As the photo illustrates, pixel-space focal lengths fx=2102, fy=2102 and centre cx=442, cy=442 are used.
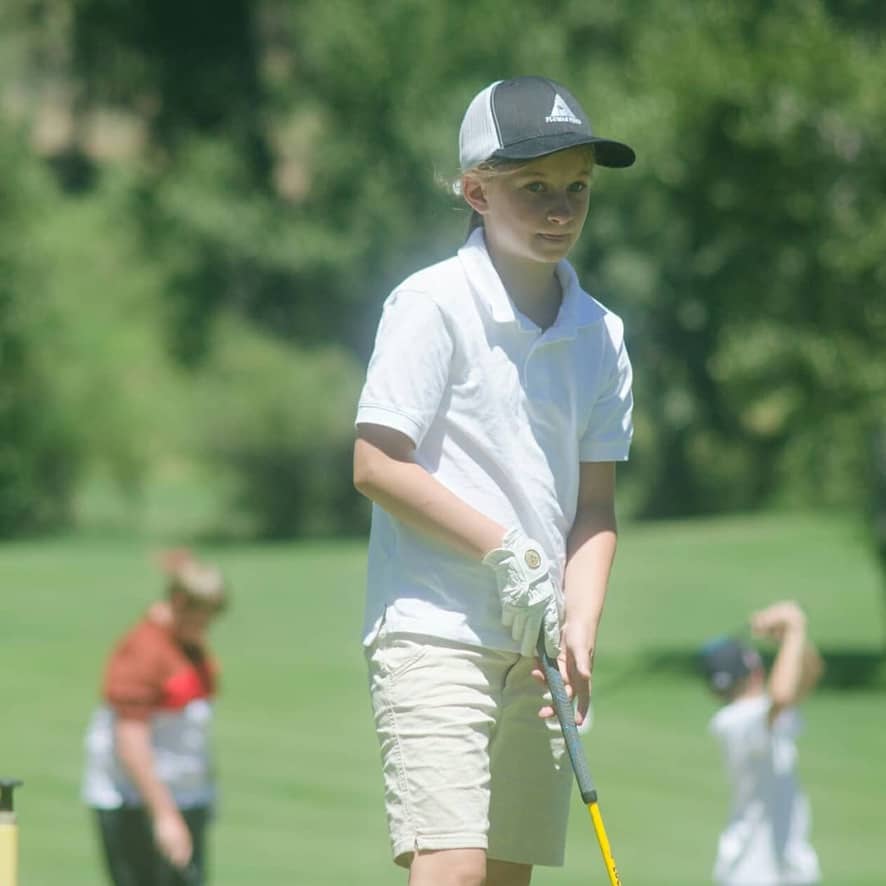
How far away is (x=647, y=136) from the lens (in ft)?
58.2

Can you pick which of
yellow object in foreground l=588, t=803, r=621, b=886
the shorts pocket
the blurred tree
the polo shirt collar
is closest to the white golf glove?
the shorts pocket

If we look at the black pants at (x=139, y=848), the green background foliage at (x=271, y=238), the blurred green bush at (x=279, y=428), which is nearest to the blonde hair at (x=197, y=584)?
the black pants at (x=139, y=848)

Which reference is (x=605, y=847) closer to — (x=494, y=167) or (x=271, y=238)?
(x=494, y=167)

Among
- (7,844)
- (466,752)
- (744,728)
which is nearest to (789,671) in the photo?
(744,728)

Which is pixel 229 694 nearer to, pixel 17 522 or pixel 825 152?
pixel 825 152

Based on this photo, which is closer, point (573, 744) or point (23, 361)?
point (573, 744)

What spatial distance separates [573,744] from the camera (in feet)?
11.5

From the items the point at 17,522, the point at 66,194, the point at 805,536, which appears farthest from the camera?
the point at 66,194

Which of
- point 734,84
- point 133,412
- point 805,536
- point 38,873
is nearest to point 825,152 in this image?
point 734,84

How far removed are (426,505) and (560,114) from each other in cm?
74

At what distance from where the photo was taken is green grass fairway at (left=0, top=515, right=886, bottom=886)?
14672 mm

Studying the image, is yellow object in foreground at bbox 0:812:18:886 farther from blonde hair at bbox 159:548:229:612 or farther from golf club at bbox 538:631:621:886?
blonde hair at bbox 159:548:229:612

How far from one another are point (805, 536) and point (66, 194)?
22285 mm

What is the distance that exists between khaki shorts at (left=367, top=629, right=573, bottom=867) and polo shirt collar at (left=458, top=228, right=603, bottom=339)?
0.58 metres
